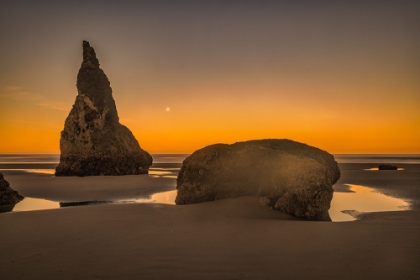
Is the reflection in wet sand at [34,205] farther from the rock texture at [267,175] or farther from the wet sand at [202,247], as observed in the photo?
the rock texture at [267,175]

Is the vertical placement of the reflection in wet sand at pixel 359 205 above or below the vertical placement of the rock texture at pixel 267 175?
below

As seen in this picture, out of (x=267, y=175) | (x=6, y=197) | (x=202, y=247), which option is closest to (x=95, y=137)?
(x=6, y=197)

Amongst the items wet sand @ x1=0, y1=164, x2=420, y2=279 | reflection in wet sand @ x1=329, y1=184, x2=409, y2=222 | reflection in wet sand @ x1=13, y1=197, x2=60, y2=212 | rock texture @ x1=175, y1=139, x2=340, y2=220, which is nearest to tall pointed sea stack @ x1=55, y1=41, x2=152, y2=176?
reflection in wet sand @ x1=13, y1=197, x2=60, y2=212

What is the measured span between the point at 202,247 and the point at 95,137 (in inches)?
878

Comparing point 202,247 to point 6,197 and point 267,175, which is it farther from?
point 6,197

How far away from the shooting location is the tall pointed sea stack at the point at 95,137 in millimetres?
24641

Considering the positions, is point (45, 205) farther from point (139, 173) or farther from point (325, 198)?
point (139, 173)

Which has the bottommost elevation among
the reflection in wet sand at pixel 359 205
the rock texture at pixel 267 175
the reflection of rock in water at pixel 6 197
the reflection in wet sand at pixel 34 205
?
the reflection in wet sand at pixel 359 205

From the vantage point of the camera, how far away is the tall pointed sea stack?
2464 centimetres

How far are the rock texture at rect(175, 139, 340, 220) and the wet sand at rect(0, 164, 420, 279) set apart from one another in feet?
2.68

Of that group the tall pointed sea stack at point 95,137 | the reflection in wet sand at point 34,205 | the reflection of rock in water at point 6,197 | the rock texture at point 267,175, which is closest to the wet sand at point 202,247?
the rock texture at point 267,175

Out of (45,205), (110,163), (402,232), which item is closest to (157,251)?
(402,232)

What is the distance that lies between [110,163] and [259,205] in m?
18.7

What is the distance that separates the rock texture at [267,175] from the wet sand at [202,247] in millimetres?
816
